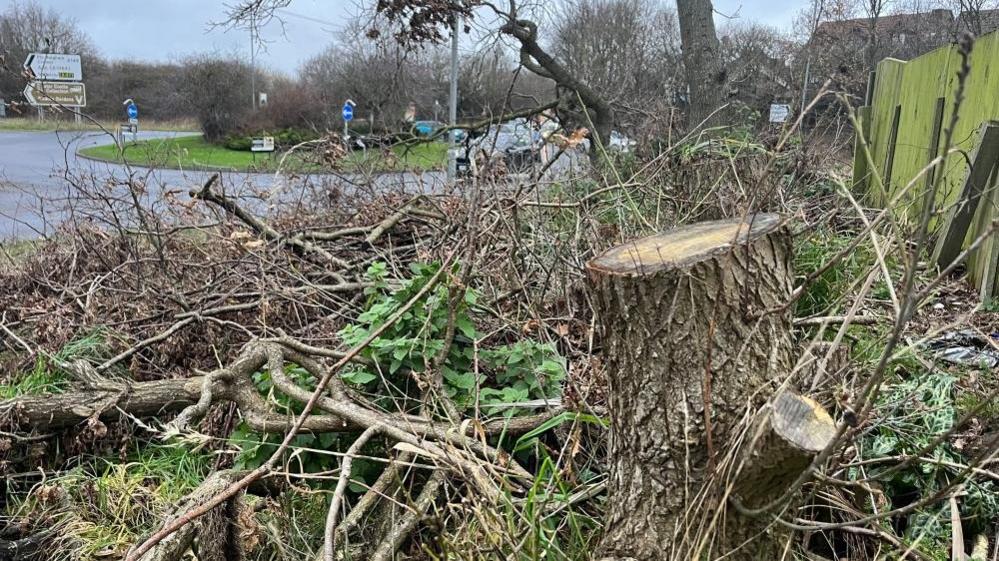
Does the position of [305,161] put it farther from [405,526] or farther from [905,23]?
[905,23]

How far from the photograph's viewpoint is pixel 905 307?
1.36m

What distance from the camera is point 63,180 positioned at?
311 inches

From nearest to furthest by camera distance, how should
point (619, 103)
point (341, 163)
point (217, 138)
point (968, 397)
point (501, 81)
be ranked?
point (968, 397), point (341, 163), point (619, 103), point (501, 81), point (217, 138)

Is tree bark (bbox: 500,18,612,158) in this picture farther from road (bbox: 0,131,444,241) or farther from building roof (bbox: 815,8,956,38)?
building roof (bbox: 815,8,956,38)

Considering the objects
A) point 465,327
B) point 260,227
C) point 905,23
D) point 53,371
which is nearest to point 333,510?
point 465,327

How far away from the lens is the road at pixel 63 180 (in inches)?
241

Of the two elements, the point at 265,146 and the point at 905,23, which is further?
the point at 905,23

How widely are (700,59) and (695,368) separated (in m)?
6.93

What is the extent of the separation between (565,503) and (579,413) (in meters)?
0.34

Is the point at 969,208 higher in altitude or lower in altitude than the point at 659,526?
higher

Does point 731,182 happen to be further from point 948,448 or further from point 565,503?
point 565,503

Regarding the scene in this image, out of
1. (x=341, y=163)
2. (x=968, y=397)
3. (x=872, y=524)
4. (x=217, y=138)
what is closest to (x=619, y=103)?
(x=341, y=163)

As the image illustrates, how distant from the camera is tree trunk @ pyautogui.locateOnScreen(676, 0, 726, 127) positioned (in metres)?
7.94

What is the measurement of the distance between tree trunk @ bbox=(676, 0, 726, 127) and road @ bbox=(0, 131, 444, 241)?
3.13 metres
